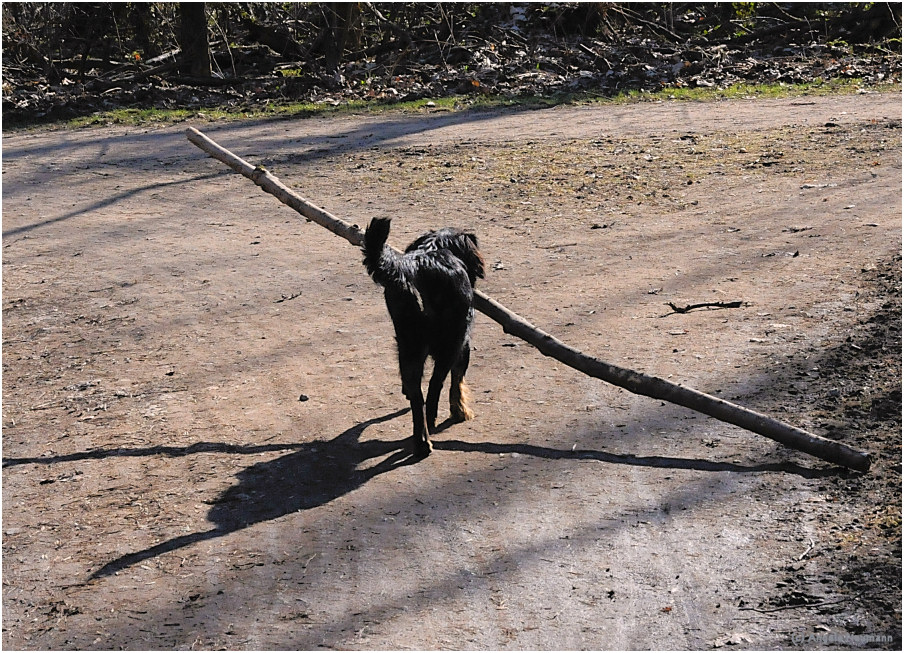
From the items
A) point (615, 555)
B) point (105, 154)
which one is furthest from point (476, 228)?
point (105, 154)

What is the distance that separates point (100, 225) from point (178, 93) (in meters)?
8.92

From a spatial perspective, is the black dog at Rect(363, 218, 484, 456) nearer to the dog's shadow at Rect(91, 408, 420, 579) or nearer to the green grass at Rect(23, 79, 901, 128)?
the dog's shadow at Rect(91, 408, 420, 579)

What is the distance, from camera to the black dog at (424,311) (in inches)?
212

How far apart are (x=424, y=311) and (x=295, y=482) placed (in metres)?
1.23

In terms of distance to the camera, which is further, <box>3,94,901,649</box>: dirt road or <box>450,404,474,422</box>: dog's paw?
<box>450,404,474,422</box>: dog's paw

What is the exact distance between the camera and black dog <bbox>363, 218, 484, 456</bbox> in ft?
17.7

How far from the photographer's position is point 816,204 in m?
10.5

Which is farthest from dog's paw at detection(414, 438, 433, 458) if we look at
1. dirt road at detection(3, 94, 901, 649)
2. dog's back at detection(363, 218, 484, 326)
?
dog's back at detection(363, 218, 484, 326)

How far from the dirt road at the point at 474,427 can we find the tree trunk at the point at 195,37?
9.09 meters

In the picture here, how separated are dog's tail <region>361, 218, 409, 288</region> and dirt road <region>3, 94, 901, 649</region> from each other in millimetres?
1115

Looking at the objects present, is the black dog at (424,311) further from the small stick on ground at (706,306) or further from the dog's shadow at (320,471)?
the small stick on ground at (706,306)

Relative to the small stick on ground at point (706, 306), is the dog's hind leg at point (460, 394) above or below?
above

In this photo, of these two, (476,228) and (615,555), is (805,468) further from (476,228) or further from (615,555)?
(476,228)

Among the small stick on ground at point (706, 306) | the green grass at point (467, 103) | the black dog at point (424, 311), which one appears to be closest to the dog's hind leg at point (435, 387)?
the black dog at point (424, 311)
